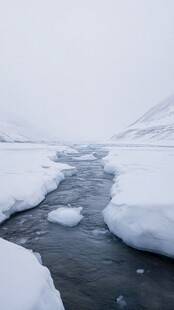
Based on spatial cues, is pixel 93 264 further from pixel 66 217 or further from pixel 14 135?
pixel 14 135

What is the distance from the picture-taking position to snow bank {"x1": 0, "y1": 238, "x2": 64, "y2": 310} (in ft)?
11.9

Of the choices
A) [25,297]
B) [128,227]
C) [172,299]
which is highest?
[25,297]

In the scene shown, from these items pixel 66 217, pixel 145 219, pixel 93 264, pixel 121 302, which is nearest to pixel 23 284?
pixel 121 302

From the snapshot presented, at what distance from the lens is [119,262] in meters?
6.91

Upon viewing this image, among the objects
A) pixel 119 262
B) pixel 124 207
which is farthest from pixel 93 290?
pixel 124 207

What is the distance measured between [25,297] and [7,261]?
3.42ft

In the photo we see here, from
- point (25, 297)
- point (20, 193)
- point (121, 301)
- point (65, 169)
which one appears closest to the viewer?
point (25, 297)

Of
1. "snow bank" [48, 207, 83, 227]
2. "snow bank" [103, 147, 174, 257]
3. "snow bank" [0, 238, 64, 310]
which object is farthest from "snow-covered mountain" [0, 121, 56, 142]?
"snow bank" [0, 238, 64, 310]

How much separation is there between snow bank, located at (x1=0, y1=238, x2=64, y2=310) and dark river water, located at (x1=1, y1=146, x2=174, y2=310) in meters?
1.30

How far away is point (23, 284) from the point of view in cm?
404

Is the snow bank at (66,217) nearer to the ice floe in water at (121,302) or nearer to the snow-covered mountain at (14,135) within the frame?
the ice floe in water at (121,302)

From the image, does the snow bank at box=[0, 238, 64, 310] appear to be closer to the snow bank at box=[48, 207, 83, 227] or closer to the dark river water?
the dark river water

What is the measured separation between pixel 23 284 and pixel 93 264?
318cm

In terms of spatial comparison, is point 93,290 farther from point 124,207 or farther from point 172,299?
point 124,207
